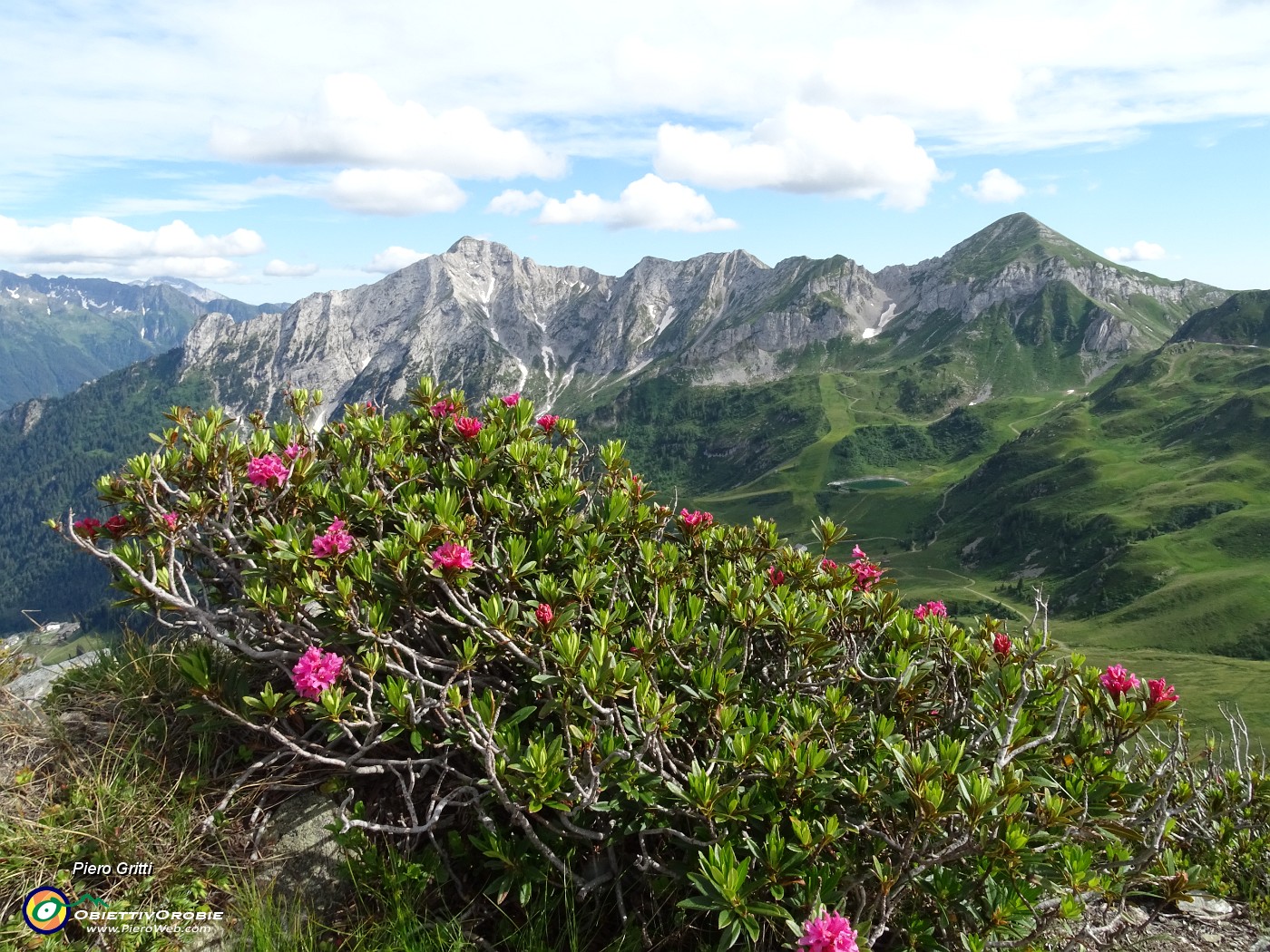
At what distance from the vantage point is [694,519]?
9688 millimetres

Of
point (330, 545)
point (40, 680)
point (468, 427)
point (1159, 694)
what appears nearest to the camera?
point (330, 545)

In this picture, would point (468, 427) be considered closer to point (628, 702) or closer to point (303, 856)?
point (628, 702)

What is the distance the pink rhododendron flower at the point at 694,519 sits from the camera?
30.9 feet

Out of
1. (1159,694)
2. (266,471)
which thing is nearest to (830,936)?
(1159,694)

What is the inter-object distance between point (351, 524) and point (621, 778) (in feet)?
14.4

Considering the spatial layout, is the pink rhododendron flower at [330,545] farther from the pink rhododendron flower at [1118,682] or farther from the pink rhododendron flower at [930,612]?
the pink rhododendron flower at [1118,682]

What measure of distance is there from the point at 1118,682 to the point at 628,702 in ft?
16.4

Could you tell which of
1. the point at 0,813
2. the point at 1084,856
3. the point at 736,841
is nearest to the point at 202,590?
the point at 0,813

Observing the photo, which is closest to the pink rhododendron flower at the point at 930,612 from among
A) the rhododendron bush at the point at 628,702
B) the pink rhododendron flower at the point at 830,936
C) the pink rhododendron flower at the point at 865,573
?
the rhododendron bush at the point at 628,702

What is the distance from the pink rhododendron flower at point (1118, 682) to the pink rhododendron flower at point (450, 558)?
6.45 metres

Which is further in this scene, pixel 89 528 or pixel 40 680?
pixel 40 680

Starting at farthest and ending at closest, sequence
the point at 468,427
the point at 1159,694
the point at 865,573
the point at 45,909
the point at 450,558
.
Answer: the point at 865,573 < the point at 468,427 < the point at 1159,694 < the point at 450,558 < the point at 45,909

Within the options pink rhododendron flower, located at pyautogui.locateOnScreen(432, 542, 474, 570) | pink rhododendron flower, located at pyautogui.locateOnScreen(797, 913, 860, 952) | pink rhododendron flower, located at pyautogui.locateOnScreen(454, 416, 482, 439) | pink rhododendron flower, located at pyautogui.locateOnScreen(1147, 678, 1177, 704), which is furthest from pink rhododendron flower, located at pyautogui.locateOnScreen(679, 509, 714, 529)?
pink rhododendron flower, located at pyautogui.locateOnScreen(797, 913, 860, 952)

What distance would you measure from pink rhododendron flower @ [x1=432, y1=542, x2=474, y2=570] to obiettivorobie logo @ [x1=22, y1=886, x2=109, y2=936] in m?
3.95
